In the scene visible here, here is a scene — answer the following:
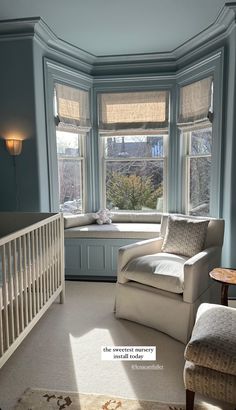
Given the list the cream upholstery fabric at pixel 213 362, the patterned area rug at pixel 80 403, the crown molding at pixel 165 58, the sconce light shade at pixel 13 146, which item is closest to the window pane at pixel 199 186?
the crown molding at pixel 165 58

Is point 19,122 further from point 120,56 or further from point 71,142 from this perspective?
point 120,56

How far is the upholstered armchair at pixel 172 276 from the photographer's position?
2.40m

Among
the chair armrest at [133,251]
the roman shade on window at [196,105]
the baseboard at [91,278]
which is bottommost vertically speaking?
the baseboard at [91,278]

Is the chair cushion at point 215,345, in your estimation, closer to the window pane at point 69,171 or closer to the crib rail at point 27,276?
the crib rail at point 27,276

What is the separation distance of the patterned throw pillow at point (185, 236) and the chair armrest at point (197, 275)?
156 mm

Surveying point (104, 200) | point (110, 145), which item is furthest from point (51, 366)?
point (110, 145)

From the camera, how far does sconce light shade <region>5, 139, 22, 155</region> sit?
319 centimetres

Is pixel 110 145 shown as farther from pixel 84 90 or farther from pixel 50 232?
pixel 50 232

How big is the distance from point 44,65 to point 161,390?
320cm

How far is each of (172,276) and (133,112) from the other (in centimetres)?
238

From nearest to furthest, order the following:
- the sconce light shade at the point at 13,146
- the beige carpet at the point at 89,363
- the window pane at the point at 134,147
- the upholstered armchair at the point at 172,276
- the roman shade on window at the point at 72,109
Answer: the beige carpet at the point at 89,363 → the upholstered armchair at the point at 172,276 → the sconce light shade at the point at 13,146 → the roman shade on window at the point at 72,109 → the window pane at the point at 134,147

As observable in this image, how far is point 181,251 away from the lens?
2.94m

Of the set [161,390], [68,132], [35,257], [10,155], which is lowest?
[161,390]

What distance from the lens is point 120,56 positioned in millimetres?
3875
